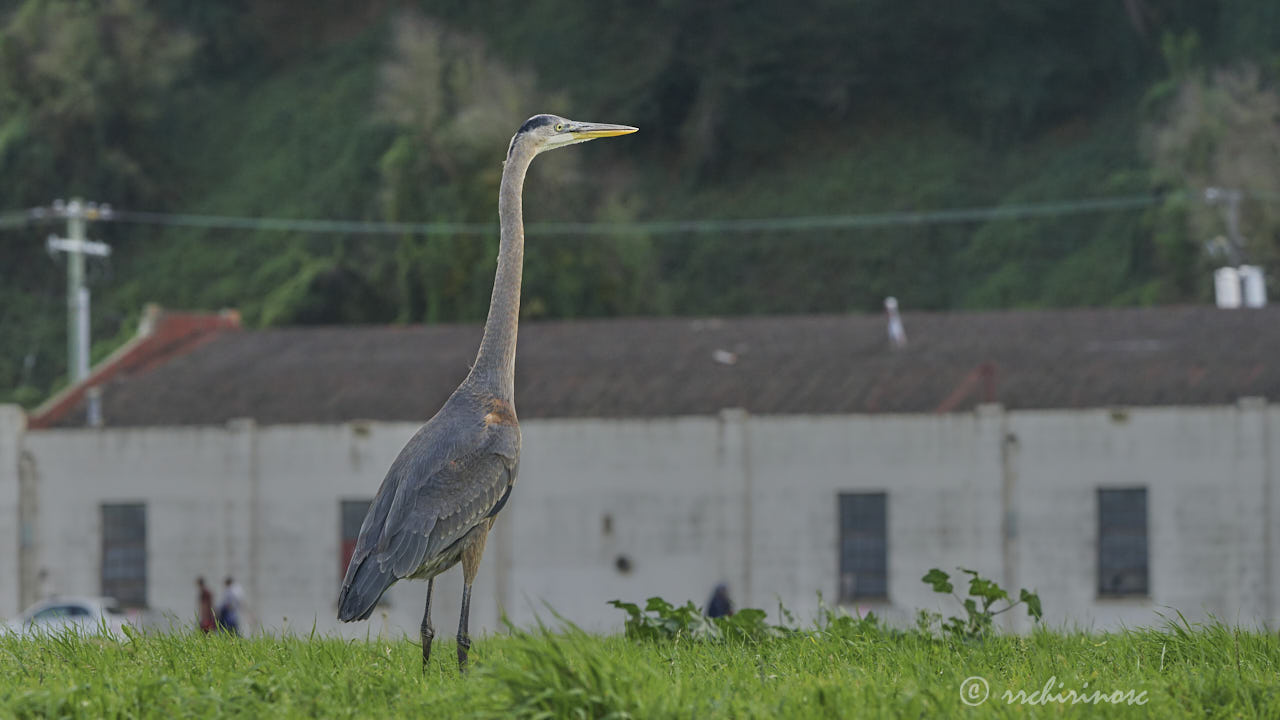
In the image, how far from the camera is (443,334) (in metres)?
44.7

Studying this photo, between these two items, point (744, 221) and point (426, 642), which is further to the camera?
point (744, 221)

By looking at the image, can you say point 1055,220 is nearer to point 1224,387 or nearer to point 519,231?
point 1224,387

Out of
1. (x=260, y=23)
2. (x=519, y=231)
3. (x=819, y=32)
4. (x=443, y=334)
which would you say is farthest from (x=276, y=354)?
(x=260, y=23)

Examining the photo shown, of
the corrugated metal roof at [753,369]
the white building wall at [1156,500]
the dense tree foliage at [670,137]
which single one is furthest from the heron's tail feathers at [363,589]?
the dense tree foliage at [670,137]

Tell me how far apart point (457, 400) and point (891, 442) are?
2443 centimetres

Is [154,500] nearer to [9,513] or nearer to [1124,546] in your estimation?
[9,513]

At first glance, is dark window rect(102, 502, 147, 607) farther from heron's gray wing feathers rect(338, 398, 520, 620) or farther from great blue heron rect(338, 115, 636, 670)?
heron's gray wing feathers rect(338, 398, 520, 620)

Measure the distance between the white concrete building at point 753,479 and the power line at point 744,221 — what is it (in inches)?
1202

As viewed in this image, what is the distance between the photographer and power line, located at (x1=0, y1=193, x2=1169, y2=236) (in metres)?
76.9

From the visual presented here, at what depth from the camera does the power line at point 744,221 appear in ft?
252

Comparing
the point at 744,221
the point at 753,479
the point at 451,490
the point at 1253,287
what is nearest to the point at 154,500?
the point at 753,479

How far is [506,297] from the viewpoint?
12688mm

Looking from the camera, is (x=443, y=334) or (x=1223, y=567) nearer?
(x=1223, y=567)

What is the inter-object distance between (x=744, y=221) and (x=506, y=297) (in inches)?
2952
